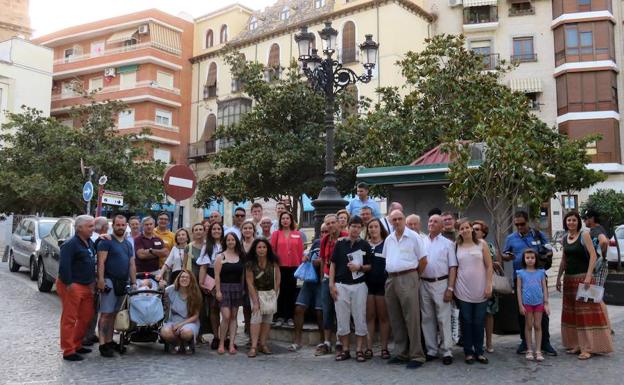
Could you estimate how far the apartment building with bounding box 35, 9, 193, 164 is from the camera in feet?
129

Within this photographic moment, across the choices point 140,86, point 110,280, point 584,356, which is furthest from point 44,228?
point 140,86

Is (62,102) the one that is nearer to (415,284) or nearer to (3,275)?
(3,275)

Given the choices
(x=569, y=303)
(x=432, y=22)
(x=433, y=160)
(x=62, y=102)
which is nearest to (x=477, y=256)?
(x=569, y=303)

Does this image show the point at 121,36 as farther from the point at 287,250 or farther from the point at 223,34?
the point at 287,250

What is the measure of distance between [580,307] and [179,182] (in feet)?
21.3

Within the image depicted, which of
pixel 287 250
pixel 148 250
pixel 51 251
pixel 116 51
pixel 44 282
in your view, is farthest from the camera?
pixel 116 51

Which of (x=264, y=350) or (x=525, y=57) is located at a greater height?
(x=525, y=57)

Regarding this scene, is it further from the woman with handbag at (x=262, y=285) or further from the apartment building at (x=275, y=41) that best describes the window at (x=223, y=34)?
the woman with handbag at (x=262, y=285)

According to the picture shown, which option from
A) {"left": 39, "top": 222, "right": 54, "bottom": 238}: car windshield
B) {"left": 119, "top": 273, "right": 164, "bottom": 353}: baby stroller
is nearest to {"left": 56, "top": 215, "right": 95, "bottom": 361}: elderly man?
{"left": 119, "top": 273, "right": 164, "bottom": 353}: baby stroller

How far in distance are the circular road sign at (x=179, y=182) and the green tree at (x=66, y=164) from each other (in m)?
17.3

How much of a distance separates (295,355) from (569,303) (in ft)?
11.8

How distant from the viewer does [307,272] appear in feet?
25.3

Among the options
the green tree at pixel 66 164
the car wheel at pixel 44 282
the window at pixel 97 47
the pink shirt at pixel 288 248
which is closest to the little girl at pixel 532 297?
the pink shirt at pixel 288 248

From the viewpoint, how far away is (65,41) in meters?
44.2
